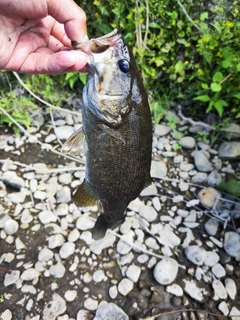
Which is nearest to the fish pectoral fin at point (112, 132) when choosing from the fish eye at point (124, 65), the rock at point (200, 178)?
the fish eye at point (124, 65)

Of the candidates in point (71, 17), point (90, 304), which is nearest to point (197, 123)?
point (90, 304)

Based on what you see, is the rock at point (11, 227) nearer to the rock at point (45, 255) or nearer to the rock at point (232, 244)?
the rock at point (45, 255)

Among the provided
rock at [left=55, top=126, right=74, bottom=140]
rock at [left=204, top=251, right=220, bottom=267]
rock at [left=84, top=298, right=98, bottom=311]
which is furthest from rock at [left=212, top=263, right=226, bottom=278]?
rock at [left=55, top=126, right=74, bottom=140]

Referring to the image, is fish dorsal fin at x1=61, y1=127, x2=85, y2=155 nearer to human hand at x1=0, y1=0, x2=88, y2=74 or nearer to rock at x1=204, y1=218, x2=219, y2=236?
human hand at x1=0, y1=0, x2=88, y2=74

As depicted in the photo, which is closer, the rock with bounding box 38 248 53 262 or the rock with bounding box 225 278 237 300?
the rock with bounding box 225 278 237 300

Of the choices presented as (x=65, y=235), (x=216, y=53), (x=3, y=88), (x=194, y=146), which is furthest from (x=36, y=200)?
(x=216, y=53)

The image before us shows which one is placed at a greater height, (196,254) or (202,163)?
(202,163)

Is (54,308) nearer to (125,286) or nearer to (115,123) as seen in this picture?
(125,286)
